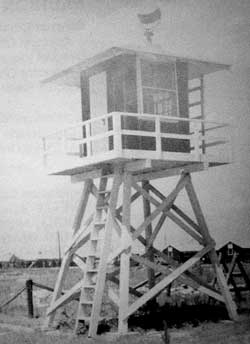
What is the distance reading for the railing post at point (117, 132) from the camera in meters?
11.2

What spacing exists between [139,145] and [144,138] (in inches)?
7.7

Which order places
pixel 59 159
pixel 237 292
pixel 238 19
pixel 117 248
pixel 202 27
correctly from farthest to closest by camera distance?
pixel 237 292, pixel 59 159, pixel 117 248, pixel 202 27, pixel 238 19

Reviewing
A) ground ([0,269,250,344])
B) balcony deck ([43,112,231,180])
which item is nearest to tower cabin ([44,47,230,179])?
balcony deck ([43,112,231,180])

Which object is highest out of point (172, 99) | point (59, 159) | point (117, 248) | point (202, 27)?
point (202, 27)

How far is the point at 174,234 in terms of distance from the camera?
50.9ft

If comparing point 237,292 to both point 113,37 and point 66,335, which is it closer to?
point 66,335

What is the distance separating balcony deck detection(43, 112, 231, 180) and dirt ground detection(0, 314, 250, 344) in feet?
10.6

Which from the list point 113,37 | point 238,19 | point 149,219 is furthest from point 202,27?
point 149,219

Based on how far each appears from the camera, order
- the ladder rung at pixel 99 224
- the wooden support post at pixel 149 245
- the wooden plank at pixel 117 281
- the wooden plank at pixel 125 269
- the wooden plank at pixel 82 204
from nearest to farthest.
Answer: the wooden plank at pixel 125 269 < the ladder rung at pixel 99 224 < the wooden plank at pixel 117 281 < the wooden plank at pixel 82 204 < the wooden support post at pixel 149 245

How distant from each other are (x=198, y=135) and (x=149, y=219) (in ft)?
6.65

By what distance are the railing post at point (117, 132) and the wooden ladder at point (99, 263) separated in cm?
111

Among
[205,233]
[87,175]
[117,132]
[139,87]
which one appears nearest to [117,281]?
[205,233]

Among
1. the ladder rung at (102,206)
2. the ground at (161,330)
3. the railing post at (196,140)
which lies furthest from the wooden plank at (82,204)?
the railing post at (196,140)

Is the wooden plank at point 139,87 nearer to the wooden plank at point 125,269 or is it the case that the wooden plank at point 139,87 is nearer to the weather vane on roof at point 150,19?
the weather vane on roof at point 150,19
